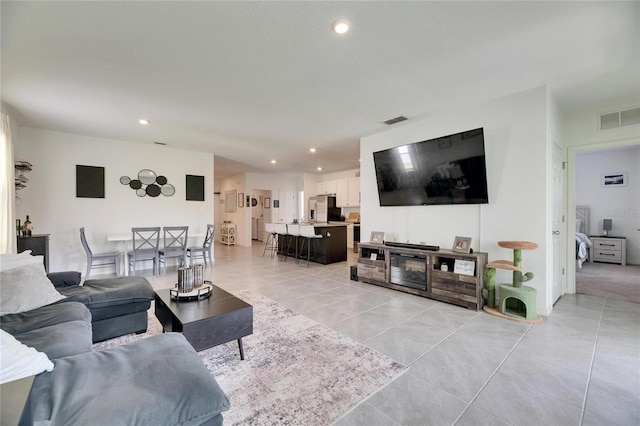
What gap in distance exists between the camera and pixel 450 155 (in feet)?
11.9

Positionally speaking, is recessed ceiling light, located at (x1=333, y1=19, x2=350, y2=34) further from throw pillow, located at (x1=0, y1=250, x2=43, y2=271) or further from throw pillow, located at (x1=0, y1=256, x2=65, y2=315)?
throw pillow, located at (x1=0, y1=250, x2=43, y2=271)

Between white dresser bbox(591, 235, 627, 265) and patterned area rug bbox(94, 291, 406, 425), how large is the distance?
6763 mm

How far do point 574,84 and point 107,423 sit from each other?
4612 mm

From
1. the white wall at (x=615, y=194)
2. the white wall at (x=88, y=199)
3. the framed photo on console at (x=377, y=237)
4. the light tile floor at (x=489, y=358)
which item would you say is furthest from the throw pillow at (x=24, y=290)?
the white wall at (x=615, y=194)

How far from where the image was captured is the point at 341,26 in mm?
2049

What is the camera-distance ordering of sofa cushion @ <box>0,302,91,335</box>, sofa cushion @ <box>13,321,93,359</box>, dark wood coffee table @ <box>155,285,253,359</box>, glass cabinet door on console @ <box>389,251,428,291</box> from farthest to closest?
glass cabinet door on console @ <box>389,251,428,291</box> < dark wood coffee table @ <box>155,285,253,359</box> < sofa cushion @ <box>0,302,91,335</box> < sofa cushion @ <box>13,321,93,359</box>

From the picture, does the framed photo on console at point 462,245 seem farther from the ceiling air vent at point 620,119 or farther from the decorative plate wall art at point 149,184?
the decorative plate wall art at point 149,184

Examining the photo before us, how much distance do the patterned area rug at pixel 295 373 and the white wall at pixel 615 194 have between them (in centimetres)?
641

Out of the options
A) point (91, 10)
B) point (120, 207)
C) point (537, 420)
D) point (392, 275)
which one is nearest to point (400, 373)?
point (537, 420)

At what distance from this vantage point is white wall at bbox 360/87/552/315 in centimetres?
309

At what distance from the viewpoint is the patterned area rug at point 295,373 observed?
62.7 inches

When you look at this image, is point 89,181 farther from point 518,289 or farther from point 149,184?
point 518,289

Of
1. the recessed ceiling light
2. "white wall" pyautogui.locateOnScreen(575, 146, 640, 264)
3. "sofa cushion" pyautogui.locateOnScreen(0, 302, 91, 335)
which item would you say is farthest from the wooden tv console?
"white wall" pyautogui.locateOnScreen(575, 146, 640, 264)

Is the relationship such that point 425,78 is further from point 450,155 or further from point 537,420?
point 537,420
